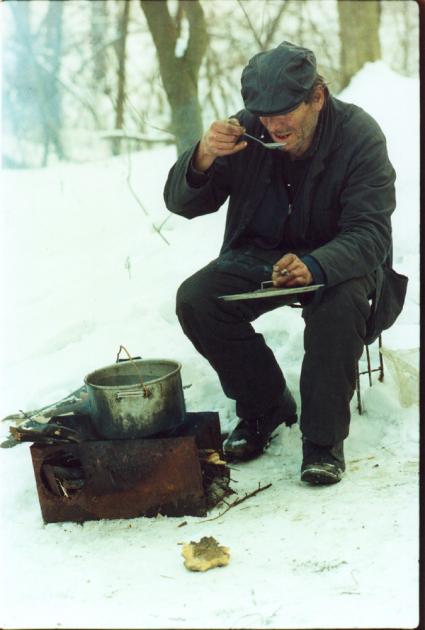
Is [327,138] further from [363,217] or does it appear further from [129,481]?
[129,481]

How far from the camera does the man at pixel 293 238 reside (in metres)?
2.88

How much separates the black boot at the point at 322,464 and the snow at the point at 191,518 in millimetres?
50

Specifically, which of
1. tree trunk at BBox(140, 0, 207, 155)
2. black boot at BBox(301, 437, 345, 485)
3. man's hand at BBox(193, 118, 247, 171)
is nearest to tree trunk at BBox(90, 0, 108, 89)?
tree trunk at BBox(140, 0, 207, 155)

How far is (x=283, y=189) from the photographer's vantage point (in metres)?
3.19

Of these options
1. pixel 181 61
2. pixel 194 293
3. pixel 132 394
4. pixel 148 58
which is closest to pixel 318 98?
pixel 194 293

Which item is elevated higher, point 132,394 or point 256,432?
point 132,394

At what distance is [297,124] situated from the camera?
3041 millimetres

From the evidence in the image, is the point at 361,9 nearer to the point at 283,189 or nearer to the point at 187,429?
the point at 283,189

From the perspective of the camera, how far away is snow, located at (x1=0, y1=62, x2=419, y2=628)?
2201mm

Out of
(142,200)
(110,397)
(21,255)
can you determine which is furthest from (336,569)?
(142,200)

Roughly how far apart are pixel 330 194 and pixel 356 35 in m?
4.88

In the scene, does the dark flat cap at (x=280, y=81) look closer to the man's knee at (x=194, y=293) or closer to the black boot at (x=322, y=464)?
the man's knee at (x=194, y=293)

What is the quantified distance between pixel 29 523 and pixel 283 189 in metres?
1.78

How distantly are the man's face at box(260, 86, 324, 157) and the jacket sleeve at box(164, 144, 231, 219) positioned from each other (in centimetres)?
31
